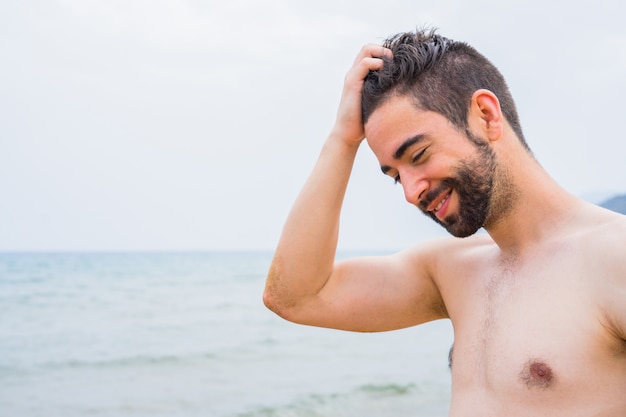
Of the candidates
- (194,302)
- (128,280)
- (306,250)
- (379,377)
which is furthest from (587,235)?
(128,280)

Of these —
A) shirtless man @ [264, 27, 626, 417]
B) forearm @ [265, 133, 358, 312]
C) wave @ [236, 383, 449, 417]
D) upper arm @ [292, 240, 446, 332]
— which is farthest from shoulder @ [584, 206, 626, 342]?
wave @ [236, 383, 449, 417]

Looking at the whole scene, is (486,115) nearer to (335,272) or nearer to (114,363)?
(335,272)

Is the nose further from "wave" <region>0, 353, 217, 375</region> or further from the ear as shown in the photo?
"wave" <region>0, 353, 217, 375</region>

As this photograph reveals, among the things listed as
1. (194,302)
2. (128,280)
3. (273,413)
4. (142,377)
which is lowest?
(128,280)

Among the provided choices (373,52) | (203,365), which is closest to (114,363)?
(203,365)

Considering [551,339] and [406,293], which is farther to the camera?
[406,293]

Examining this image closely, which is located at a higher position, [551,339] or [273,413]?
[551,339]

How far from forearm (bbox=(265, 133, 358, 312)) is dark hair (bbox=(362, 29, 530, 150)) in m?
0.24

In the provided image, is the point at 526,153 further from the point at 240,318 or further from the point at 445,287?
the point at 240,318

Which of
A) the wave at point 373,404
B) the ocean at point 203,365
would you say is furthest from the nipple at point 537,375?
the ocean at point 203,365

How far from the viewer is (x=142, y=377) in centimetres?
1196

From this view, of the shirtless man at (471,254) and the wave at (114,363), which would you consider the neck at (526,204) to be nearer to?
the shirtless man at (471,254)

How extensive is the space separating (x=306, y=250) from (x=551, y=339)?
92 centimetres

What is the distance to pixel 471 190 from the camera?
7.61 ft
